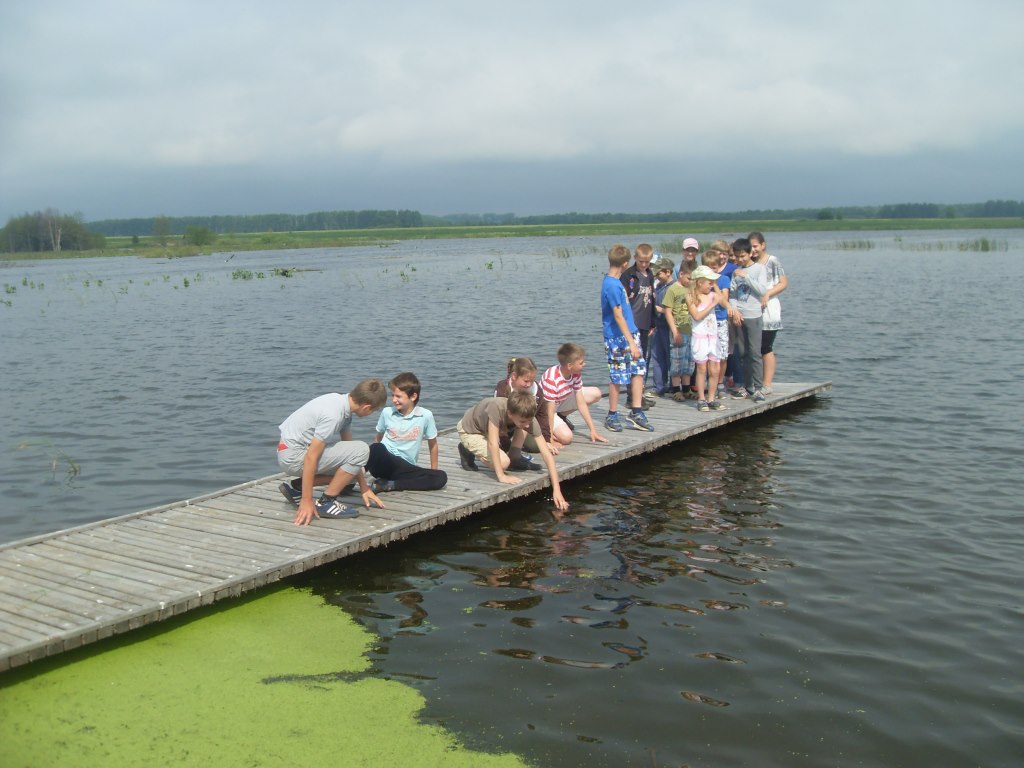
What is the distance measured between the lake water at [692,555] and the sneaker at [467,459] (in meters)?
0.61

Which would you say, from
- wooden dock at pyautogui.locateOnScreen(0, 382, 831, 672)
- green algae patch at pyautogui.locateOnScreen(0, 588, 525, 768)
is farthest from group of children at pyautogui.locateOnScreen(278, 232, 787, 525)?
green algae patch at pyautogui.locateOnScreen(0, 588, 525, 768)

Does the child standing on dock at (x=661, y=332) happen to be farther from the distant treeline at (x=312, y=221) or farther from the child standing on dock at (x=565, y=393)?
the distant treeline at (x=312, y=221)

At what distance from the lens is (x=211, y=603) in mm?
6832

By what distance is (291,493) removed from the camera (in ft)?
27.7

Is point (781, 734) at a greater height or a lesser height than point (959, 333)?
lesser

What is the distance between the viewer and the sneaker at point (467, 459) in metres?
9.66

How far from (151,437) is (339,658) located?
8.42m

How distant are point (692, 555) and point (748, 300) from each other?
205 inches

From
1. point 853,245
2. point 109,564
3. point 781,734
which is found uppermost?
point 853,245

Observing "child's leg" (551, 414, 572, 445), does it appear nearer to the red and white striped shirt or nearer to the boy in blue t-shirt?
the red and white striped shirt

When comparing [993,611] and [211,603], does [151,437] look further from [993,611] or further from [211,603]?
[993,611]

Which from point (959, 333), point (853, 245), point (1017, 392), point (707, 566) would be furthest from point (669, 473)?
point (853, 245)

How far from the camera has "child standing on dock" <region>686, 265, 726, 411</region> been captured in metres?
11.4

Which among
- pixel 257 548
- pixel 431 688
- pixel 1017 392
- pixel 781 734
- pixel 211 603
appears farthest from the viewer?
pixel 1017 392
